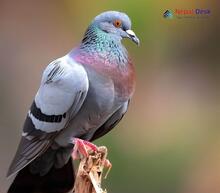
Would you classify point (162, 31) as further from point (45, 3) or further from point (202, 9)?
point (45, 3)

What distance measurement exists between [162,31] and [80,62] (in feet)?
2.25

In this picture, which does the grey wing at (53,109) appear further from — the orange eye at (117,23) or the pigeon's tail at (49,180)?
the orange eye at (117,23)

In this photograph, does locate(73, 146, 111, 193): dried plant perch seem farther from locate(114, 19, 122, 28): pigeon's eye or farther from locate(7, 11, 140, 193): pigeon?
locate(114, 19, 122, 28): pigeon's eye

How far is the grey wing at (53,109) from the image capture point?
2.09 m

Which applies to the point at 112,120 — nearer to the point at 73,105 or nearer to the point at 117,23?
the point at 73,105

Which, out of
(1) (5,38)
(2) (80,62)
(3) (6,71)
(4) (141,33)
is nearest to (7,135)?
(3) (6,71)

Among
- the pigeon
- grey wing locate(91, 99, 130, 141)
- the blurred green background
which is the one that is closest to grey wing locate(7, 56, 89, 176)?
the pigeon

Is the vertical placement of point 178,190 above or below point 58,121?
below

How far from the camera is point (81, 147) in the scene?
6.73 feet

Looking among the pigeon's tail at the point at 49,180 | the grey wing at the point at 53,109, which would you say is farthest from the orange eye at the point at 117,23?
the pigeon's tail at the point at 49,180

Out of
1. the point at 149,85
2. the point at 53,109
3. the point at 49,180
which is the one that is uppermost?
the point at 53,109

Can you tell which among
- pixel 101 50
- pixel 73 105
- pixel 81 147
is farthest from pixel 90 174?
pixel 101 50

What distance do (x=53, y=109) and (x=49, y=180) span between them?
37 cm

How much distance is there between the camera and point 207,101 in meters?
2.77
